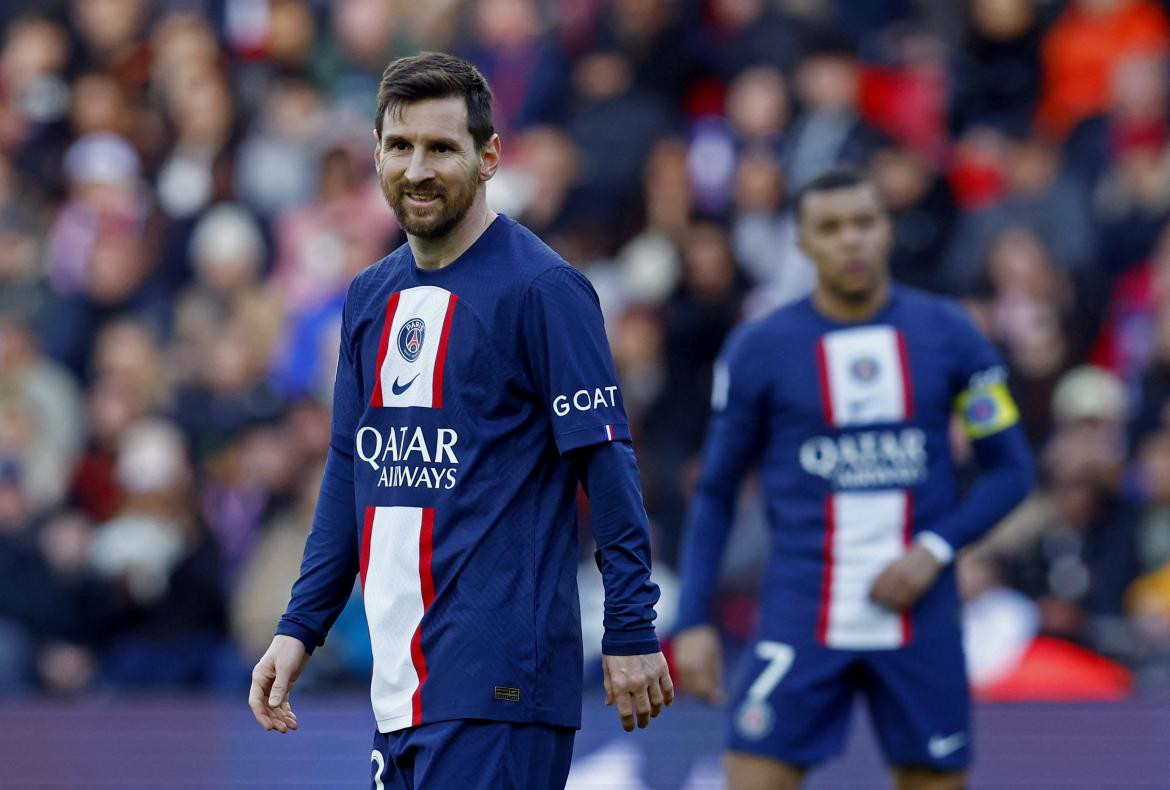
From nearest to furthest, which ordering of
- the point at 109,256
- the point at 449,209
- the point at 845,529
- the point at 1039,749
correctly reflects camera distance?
the point at 449,209
the point at 845,529
the point at 1039,749
the point at 109,256

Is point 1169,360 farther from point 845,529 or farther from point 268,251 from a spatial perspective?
point 268,251

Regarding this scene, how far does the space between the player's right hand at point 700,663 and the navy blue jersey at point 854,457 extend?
0.06 m

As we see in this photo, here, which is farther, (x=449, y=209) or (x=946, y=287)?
A: (x=946, y=287)

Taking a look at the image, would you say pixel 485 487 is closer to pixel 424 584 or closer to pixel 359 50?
pixel 424 584

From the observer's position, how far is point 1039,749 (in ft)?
24.9

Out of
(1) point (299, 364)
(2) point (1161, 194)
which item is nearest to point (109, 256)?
(1) point (299, 364)

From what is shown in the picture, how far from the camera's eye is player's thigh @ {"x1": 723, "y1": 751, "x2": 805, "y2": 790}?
5938 millimetres

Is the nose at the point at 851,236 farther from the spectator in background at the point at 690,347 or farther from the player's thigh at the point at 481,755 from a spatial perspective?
the spectator in background at the point at 690,347

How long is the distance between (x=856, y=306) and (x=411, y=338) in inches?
94.2

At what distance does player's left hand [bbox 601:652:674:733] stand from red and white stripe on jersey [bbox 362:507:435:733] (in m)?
0.44

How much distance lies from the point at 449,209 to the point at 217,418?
22.2ft

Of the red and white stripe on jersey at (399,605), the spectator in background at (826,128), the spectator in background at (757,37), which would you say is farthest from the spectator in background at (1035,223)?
the red and white stripe on jersey at (399,605)

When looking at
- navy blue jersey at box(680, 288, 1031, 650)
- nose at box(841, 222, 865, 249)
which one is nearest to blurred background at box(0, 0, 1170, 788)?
navy blue jersey at box(680, 288, 1031, 650)

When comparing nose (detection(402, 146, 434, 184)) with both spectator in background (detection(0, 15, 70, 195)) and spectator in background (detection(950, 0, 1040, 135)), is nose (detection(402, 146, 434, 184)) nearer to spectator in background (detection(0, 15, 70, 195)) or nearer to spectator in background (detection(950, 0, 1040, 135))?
spectator in background (detection(950, 0, 1040, 135))
